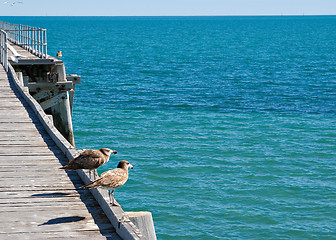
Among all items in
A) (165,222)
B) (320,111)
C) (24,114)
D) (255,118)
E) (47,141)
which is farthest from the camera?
(320,111)

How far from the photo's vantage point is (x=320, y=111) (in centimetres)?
3253

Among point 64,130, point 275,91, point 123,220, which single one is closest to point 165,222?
point 64,130

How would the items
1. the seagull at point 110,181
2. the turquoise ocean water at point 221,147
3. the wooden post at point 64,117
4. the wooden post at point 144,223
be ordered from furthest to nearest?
the wooden post at point 64,117, the turquoise ocean water at point 221,147, the wooden post at point 144,223, the seagull at point 110,181

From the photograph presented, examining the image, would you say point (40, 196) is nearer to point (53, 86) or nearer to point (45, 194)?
point (45, 194)

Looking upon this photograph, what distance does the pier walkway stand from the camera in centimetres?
675

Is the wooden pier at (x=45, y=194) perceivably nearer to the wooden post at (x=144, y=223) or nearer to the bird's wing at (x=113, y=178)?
the wooden post at (x=144, y=223)

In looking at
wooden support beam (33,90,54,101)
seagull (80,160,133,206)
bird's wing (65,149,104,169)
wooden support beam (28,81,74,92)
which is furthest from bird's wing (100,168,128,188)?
wooden support beam (33,90,54,101)

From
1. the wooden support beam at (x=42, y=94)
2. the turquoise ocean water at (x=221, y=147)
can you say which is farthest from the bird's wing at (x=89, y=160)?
the wooden support beam at (x=42, y=94)

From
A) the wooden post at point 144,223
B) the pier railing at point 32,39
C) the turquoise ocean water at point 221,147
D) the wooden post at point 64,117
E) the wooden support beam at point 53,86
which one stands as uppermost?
the pier railing at point 32,39

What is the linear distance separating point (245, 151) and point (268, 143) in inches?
77.0

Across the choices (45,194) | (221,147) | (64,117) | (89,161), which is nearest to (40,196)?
(45,194)

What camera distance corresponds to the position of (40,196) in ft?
26.2

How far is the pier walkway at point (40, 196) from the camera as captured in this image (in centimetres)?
675

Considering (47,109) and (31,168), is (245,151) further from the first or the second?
(31,168)
